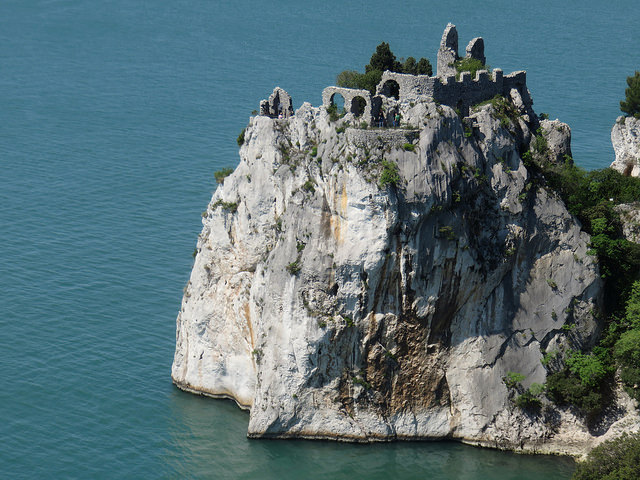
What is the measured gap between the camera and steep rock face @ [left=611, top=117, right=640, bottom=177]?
203 ft

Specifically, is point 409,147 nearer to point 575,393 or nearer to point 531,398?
point 531,398

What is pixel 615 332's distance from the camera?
2132 inches

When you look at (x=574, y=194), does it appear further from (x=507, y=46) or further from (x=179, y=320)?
(x=507, y=46)

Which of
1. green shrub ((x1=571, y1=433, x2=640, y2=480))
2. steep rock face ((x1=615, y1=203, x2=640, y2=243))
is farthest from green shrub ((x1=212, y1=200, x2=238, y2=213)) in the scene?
green shrub ((x1=571, y1=433, x2=640, y2=480))

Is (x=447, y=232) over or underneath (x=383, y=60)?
underneath

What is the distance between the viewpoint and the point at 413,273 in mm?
50812

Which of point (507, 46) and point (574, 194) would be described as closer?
point (574, 194)

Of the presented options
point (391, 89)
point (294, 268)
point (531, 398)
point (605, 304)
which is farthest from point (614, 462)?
point (391, 89)

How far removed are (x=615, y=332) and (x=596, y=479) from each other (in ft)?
34.4

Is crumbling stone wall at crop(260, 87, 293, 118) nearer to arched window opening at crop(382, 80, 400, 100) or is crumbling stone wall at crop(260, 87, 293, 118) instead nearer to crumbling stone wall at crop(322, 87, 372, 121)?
crumbling stone wall at crop(322, 87, 372, 121)

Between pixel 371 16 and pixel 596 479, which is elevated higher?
pixel 371 16

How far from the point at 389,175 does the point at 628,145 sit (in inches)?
757

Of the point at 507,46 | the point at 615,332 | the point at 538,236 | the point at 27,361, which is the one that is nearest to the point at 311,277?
the point at 538,236

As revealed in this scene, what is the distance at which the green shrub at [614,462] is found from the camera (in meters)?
44.8
